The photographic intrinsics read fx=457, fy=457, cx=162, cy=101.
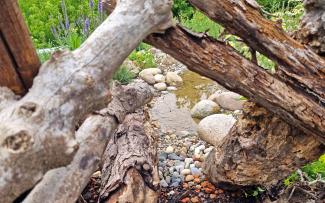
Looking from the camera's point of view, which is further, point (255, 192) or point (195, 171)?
point (195, 171)

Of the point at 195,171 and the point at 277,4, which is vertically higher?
the point at 195,171

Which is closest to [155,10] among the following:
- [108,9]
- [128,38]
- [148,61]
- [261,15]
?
[128,38]

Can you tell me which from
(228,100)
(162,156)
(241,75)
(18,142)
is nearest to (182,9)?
(228,100)

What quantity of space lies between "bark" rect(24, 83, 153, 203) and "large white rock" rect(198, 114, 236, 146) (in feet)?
4.65

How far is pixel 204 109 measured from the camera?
470cm

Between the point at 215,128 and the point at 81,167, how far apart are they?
231 centimetres

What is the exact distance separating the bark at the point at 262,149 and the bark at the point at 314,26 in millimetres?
448

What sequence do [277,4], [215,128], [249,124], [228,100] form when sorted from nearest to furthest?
[249,124] < [215,128] < [228,100] < [277,4]

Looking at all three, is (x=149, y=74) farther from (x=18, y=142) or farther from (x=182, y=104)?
(x=18, y=142)

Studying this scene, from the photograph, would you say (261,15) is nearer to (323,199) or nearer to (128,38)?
(128,38)

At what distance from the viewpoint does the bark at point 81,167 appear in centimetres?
168

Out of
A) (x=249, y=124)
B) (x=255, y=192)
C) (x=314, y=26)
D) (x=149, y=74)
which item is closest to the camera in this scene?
(x=314, y=26)

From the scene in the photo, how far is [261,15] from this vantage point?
2.21 metres

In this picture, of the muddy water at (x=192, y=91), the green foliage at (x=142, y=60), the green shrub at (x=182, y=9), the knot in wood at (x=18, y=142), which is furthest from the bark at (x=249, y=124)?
the green shrub at (x=182, y=9)
